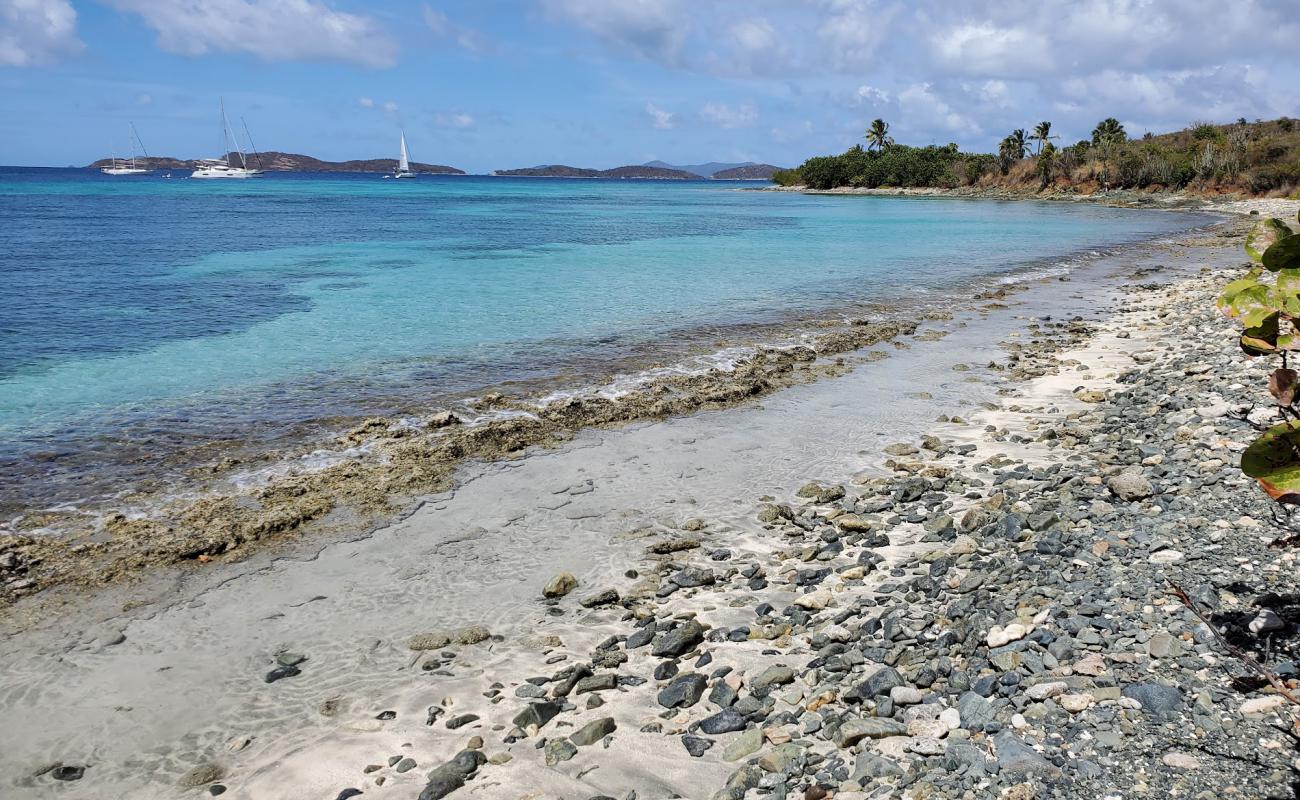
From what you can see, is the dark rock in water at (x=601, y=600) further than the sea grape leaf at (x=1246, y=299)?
Yes

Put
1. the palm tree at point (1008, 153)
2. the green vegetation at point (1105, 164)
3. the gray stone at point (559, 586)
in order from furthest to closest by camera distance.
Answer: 1. the palm tree at point (1008, 153)
2. the green vegetation at point (1105, 164)
3. the gray stone at point (559, 586)

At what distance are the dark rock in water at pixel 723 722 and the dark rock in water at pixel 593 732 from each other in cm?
62

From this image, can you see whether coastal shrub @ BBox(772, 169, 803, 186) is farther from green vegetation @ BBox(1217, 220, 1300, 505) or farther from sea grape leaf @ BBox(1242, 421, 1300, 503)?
sea grape leaf @ BBox(1242, 421, 1300, 503)

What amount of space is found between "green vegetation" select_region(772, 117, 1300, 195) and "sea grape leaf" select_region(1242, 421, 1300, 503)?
96441 mm

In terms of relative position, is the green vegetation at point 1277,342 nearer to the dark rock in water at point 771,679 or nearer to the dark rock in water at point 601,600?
the dark rock in water at point 771,679

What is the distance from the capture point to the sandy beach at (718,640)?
14.8 ft

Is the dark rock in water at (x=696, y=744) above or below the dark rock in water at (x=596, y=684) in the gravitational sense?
above

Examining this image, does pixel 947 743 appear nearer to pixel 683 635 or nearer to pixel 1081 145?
pixel 683 635

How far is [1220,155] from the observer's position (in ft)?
287

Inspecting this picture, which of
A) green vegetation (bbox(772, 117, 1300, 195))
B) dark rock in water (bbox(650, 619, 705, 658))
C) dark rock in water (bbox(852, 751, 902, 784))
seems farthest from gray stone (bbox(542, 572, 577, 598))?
green vegetation (bbox(772, 117, 1300, 195))

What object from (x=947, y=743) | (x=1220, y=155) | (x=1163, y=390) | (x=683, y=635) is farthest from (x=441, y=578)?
(x=1220, y=155)

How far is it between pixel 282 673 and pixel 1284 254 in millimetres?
7041

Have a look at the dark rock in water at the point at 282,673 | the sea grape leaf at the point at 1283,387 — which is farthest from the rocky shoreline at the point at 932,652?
the sea grape leaf at the point at 1283,387

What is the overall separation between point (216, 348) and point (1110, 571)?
17979 mm
